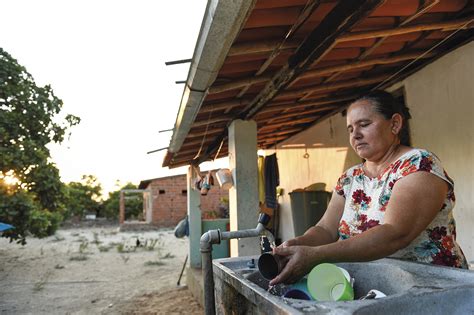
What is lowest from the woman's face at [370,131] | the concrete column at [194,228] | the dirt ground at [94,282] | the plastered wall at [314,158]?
the dirt ground at [94,282]

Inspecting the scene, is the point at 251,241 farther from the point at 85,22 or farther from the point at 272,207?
the point at 85,22

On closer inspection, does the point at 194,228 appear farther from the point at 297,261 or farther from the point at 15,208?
the point at 297,261

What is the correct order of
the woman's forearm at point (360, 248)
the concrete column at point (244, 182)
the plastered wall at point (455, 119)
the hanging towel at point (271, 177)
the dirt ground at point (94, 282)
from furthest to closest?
the hanging towel at point (271, 177)
the dirt ground at point (94, 282)
the concrete column at point (244, 182)
the plastered wall at point (455, 119)
the woman's forearm at point (360, 248)

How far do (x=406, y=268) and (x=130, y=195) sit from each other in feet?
109

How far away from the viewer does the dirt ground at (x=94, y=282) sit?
599 cm

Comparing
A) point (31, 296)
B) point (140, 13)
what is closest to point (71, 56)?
point (140, 13)

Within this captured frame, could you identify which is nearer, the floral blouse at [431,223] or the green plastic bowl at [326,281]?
the green plastic bowl at [326,281]

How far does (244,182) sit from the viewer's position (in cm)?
436

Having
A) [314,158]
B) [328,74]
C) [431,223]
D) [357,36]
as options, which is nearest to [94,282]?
[314,158]

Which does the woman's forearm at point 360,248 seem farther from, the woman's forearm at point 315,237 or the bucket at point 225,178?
the bucket at point 225,178

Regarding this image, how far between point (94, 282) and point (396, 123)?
7958 millimetres

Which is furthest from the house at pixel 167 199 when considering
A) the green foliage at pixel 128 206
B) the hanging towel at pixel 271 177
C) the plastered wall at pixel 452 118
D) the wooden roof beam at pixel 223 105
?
the plastered wall at pixel 452 118

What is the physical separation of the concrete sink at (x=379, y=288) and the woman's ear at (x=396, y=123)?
0.53 metres

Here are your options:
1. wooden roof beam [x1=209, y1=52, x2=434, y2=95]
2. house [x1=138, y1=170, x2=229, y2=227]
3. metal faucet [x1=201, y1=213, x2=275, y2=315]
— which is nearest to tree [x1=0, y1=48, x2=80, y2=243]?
wooden roof beam [x1=209, y1=52, x2=434, y2=95]
